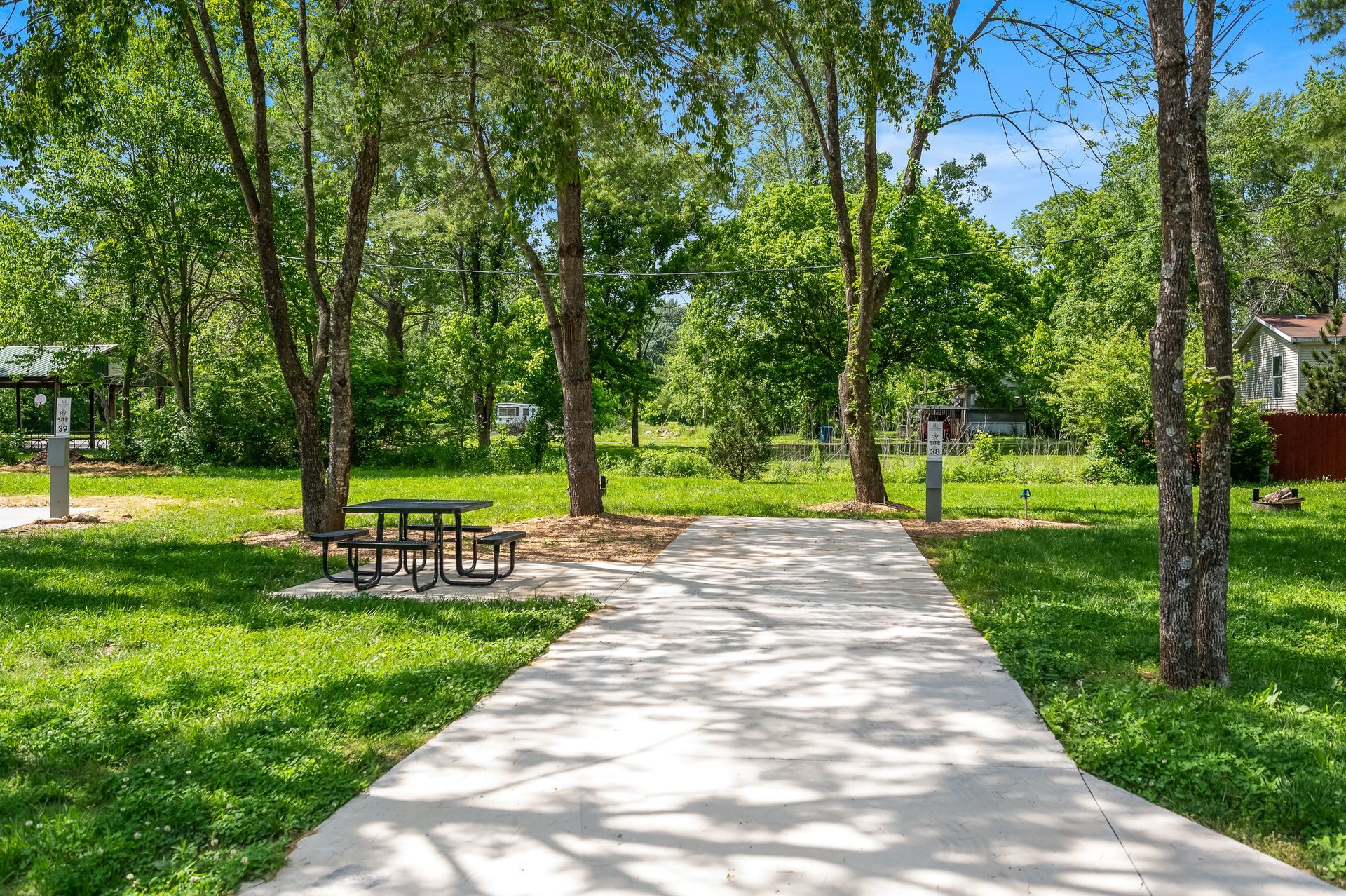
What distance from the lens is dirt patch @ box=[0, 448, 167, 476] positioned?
24.6 m

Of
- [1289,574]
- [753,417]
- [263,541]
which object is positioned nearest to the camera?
[1289,574]

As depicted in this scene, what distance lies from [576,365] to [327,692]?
910 cm

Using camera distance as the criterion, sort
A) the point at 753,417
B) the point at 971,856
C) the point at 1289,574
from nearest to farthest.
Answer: the point at 971,856 < the point at 1289,574 < the point at 753,417

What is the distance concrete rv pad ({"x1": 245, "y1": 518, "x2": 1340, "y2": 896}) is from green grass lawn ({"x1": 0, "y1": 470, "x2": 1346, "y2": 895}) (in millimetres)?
234

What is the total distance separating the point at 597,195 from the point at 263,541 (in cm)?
854

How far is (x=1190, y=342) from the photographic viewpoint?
23828mm

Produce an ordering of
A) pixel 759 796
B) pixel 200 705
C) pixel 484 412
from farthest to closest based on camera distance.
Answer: pixel 484 412
pixel 200 705
pixel 759 796

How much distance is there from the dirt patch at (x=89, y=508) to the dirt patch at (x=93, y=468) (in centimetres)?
634

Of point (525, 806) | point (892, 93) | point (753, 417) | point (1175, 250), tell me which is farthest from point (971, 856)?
point (753, 417)

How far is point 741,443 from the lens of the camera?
75.3 feet

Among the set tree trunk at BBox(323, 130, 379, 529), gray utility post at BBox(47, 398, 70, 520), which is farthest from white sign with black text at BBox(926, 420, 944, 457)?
gray utility post at BBox(47, 398, 70, 520)

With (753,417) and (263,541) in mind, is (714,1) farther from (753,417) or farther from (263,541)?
(753,417)

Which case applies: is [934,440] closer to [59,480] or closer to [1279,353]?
[59,480]

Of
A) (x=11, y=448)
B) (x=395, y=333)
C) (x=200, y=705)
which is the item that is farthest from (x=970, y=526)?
(x=11, y=448)
